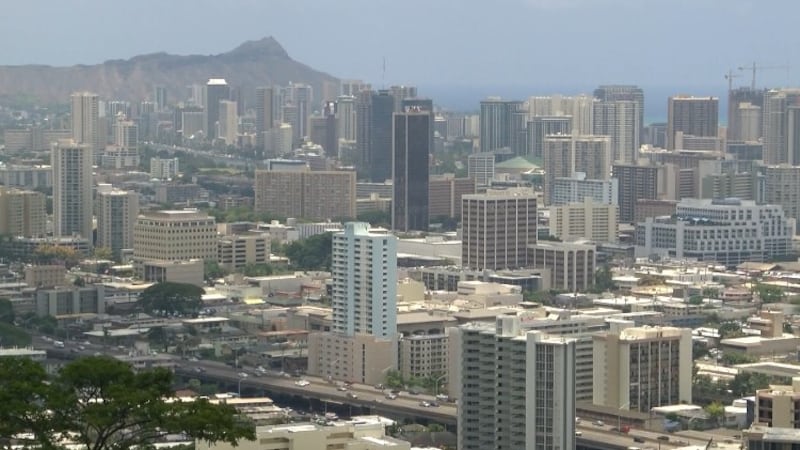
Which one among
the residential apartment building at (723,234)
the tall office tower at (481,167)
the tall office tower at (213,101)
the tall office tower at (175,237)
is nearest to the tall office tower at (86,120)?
the tall office tower at (213,101)

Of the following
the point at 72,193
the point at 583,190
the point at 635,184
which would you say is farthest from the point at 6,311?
the point at 635,184

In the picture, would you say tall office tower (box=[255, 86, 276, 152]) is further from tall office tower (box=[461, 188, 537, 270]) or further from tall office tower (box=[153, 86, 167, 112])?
tall office tower (box=[461, 188, 537, 270])

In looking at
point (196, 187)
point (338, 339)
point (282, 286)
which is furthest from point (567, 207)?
point (338, 339)

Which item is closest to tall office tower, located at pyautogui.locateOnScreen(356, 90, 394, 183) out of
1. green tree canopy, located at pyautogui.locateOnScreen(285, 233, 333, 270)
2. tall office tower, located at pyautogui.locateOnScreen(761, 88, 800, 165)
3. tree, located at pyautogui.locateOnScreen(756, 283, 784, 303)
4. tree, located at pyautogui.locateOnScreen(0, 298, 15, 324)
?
tall office tower, located at pyautogui.locateOnScreen(761, 88, 800, 165)

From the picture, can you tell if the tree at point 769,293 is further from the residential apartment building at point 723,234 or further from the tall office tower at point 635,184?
the tall office tower at point 635,184

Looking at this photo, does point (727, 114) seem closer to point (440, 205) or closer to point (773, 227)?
point (440, 205)

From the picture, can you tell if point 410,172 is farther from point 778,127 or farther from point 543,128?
point 543,128
